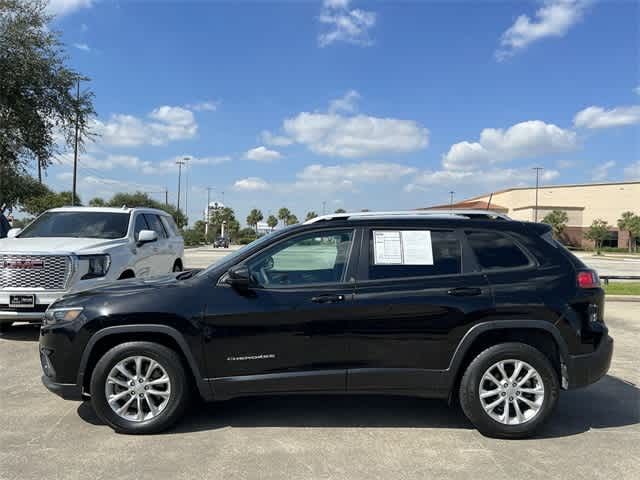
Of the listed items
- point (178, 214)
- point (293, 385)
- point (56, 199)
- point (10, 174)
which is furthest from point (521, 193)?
point (293, 385)

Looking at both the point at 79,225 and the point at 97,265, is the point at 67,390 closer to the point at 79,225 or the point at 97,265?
the point at 97,265

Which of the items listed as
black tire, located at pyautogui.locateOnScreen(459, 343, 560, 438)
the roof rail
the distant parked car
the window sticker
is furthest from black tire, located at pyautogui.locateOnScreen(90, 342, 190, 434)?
the distant parked car

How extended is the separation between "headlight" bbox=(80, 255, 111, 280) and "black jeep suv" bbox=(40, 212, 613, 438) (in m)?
2.87

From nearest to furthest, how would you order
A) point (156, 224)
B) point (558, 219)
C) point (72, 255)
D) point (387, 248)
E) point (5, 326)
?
point (387, 248)
point (72, 255)
point (5, 326)
point (156, 224)
point (558, 219)

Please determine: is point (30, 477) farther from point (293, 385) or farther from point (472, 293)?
point (472, 293)

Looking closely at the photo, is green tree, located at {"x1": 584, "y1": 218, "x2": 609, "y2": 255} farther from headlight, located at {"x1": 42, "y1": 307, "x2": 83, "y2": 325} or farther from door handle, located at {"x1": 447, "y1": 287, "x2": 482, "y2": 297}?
headlight, located at {"x1": 42, "y1": 307, "x2": 83, "y2": 325}

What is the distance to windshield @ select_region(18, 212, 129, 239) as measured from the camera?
306 inches

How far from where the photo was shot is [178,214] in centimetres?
6650

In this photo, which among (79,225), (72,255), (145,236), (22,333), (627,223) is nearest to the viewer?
(72,255)

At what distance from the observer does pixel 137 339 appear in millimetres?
3951

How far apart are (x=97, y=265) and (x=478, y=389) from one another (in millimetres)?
5414

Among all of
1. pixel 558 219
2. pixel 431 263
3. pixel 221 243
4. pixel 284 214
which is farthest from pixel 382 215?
pixel 284 214

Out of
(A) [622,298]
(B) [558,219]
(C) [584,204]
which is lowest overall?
(A) [622,298]

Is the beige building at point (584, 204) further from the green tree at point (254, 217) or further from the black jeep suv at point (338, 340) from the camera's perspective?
the black jeep suv at point (338, 340)
